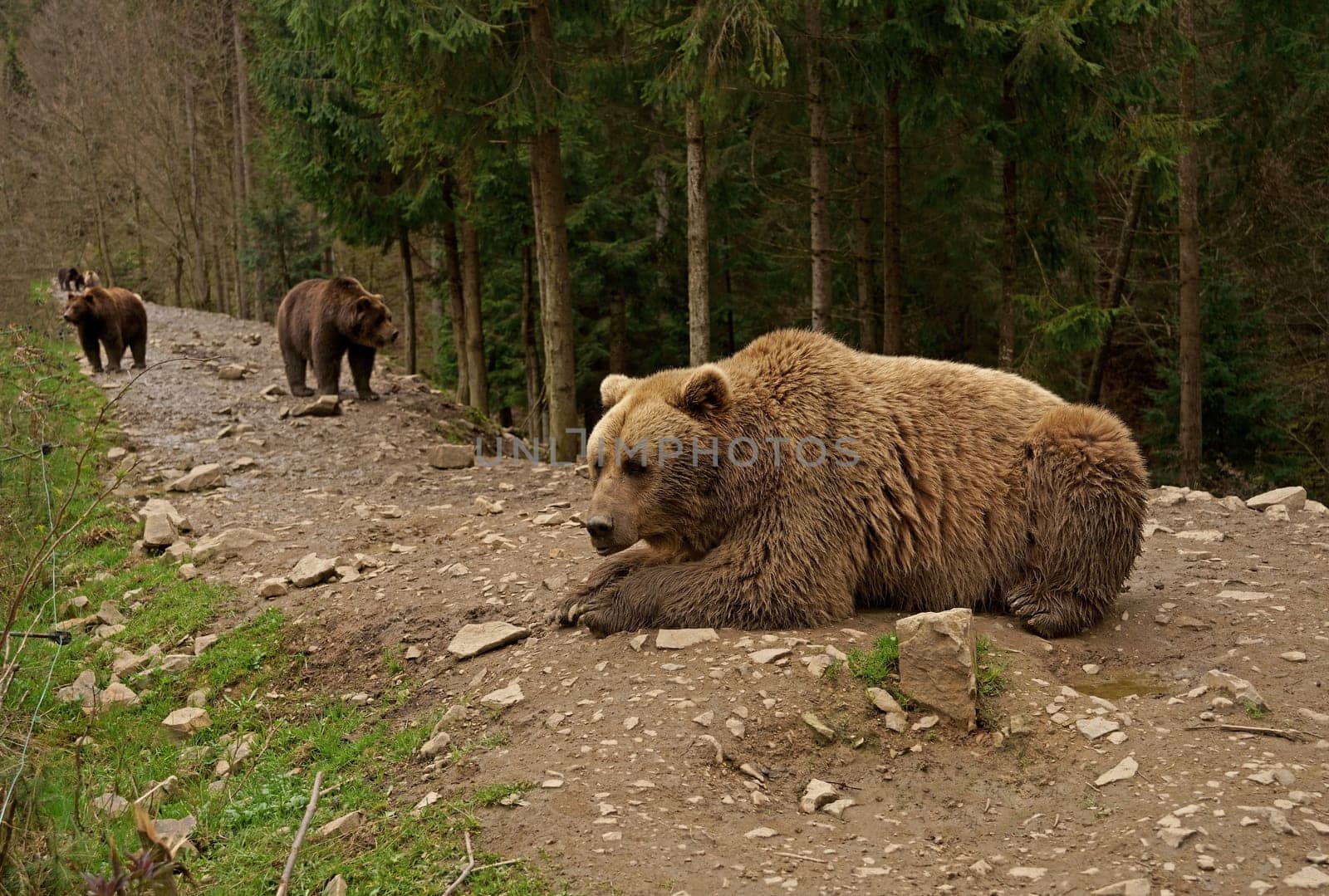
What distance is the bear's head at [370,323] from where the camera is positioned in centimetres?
1308

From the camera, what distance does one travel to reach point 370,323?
43.1 ft

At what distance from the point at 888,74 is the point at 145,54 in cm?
2861

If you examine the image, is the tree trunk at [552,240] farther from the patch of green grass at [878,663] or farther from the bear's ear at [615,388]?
the patch of green grass at [878,663]

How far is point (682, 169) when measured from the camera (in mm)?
16500

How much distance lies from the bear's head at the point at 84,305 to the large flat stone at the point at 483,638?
13164 mm

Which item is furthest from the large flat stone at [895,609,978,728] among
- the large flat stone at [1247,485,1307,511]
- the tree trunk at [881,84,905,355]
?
the tree trunk at [881,84,905,355]

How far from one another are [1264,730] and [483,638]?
3.61 m

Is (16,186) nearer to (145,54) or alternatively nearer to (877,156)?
(145,54)

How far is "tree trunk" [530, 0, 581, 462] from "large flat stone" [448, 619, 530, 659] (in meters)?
5.66

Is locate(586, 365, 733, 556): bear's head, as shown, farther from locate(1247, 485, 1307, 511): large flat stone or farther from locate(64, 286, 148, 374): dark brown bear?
locate(64, 286, 148, 374): dark brown bear

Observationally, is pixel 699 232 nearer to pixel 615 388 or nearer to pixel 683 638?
pixel 615 388

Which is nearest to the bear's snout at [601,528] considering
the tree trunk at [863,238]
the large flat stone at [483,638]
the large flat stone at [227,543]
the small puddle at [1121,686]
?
the large flat stone at [483,638]

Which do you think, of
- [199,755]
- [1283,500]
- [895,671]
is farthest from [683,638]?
[1283,500]

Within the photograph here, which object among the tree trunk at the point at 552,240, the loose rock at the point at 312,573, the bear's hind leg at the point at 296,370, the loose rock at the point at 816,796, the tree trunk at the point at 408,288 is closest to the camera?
the loose rock at the point at 816,796
